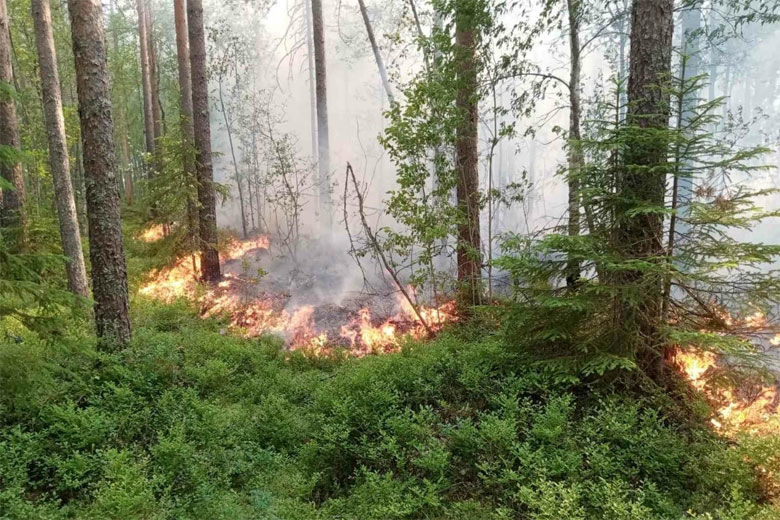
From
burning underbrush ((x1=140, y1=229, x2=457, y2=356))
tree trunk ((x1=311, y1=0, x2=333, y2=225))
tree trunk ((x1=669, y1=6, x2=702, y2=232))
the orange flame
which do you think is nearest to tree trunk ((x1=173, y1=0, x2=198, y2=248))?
burning underbrush ((x1=140, y1=229, x2=457, y2=356))

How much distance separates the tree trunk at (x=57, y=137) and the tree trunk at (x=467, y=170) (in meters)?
7.79

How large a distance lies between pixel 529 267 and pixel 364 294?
7.02 meters

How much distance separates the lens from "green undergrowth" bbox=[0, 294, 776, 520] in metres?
3.83

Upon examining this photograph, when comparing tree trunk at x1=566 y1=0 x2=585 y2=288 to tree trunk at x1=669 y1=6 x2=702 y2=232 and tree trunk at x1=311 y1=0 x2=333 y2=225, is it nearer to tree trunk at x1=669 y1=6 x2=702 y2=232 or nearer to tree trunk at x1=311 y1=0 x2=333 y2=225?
tree trunk at x1=669 y1=6 x2=702 y2=232

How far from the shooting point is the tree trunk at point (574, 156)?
16.9 ft

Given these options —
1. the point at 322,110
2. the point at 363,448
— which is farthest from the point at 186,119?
the point at 363,448

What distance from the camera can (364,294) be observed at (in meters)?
11.8

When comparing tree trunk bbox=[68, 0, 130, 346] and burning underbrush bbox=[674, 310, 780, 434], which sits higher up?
tree trunk bbox=[68, 0, 130, 346]

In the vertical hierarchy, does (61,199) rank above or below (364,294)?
above

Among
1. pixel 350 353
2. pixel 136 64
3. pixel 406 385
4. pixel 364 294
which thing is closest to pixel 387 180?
pixel 136 64

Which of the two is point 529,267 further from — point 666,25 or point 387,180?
point 387,180

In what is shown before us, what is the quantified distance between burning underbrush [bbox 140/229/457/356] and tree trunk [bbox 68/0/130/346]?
3919mm

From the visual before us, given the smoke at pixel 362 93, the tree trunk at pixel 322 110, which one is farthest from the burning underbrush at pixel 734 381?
the smoke at pixel 362 93

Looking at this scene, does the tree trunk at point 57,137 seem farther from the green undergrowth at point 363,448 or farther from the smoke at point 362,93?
the smoke at point 362,93
